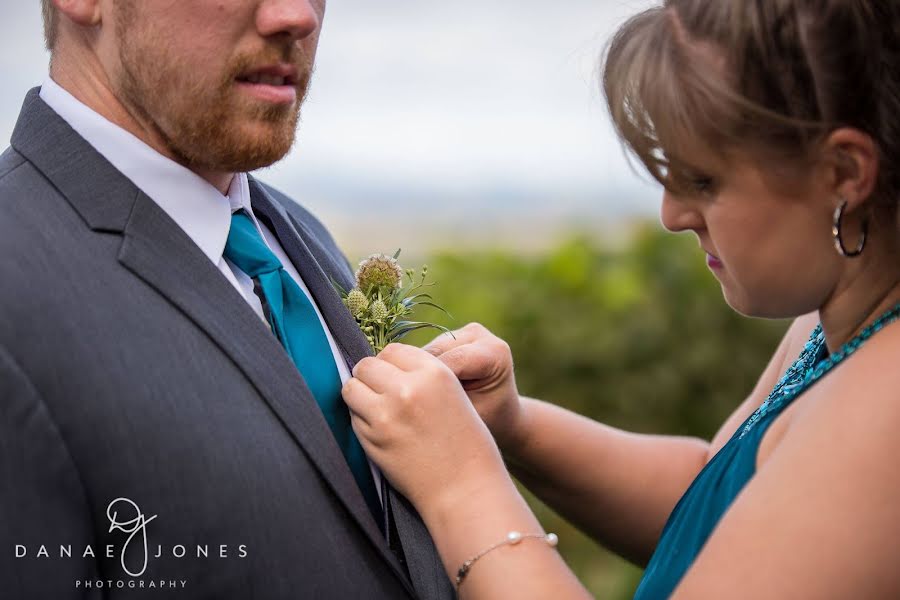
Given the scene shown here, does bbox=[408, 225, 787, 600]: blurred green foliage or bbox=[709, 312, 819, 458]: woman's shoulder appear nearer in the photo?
bbox=[709, 312, 819, 458]: woman's shoulder

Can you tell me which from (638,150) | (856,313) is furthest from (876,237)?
(638,150)

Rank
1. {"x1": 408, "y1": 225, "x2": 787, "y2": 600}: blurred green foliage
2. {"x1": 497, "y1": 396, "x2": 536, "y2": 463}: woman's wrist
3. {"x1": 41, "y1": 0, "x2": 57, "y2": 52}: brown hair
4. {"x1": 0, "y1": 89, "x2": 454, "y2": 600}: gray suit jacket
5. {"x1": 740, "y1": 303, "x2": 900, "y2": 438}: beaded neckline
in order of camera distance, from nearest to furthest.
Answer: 1. {"x1": 0, "y1": 89, "x2": 454, "y2": 600}: gray suit jacket
2. {"x1": 740, "y1": 303, "x2": 900, "y2": 438}: beaded neckline
3. {"x1": 41, "y1": 0, "x2": 57, "y2": 52}: brown hair
4. {"x1": 497, "y1": 396, "x2": 536, "y2": 463}: woman's wrist
5. {"x1": 408, "y1": 225, "x2": 787, "y2": 600}: blurred green foliage

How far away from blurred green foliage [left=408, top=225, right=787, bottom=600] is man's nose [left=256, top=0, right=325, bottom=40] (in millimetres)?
3245

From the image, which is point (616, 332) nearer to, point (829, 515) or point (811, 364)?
point (811, 364)

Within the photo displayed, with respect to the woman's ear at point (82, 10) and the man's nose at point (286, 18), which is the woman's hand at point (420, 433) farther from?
the woman's ear at point (82, 10)

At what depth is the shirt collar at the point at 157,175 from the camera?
2248 mm

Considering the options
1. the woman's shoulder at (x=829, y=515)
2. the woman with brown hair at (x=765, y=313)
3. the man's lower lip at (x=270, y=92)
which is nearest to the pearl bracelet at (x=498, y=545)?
the woman with brown hair at (x=765, y=313)

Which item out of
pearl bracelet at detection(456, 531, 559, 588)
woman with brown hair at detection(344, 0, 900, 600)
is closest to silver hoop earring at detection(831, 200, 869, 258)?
woman with brown hair at detection(344, 0, 900, 600)

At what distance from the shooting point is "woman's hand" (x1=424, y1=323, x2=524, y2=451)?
269 centimetres

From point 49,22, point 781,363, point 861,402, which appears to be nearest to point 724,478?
point 861,402

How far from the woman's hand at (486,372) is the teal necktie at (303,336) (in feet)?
1.12

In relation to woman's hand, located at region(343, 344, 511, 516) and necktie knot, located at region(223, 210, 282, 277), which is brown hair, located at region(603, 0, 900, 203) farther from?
necktie knot, located at region(223, 210, 282, 277)

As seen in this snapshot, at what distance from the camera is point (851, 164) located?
210cm

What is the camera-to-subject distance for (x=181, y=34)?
2.27 m
